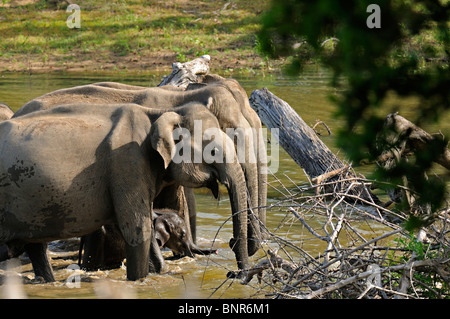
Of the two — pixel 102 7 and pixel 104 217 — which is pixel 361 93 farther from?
pixel 102 7

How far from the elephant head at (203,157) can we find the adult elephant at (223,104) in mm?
581

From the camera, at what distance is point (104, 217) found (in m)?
7.19

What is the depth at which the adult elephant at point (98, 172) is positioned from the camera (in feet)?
22.5

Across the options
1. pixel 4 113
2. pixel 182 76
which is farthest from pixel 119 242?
pixel 182 76

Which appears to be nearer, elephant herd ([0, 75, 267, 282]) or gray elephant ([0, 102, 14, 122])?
elephant herd ([0, 75, 267, 282])

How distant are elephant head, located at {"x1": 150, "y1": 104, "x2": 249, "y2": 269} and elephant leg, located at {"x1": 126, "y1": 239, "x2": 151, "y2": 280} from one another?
27.5 inches

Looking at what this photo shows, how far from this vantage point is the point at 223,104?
8.09m

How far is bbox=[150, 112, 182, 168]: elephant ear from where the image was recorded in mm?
6918

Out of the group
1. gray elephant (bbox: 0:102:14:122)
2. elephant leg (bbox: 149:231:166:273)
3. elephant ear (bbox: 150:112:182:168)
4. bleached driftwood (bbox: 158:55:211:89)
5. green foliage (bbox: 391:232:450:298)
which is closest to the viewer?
green foliage (bbox: 391:232:450:298)

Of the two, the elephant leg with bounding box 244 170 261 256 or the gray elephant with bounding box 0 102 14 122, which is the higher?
the gray elephant with bounding box 0 102 14 122

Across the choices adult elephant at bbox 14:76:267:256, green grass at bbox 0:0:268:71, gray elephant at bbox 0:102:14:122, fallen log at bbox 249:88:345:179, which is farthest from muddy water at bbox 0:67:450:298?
green grass at bbox 0:0:268:71

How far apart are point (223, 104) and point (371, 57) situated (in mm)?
5357

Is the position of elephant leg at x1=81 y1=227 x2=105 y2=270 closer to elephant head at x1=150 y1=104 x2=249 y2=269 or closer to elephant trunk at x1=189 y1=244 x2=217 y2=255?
elephant trunk at x1=189 y1=244 x2=217 y2=255

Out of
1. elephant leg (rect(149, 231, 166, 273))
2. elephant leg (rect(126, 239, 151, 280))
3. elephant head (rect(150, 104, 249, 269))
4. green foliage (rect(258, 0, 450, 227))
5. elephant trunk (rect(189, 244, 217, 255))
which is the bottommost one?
elephant trunk (rect(189, 244, 217, 255))
